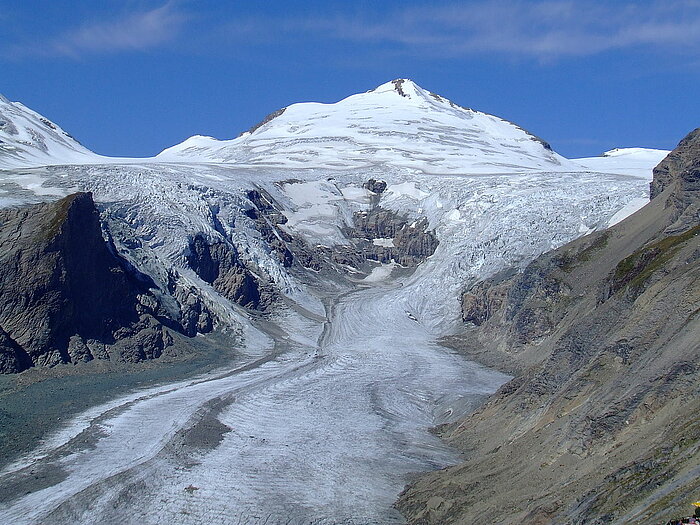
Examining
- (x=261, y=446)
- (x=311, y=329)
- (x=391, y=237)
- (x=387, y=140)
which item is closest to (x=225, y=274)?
(x=311, y=329)

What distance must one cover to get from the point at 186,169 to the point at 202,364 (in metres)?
39.4

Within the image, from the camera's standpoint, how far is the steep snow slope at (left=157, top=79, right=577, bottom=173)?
361ft

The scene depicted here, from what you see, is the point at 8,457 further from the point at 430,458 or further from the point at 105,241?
the point at 105,241

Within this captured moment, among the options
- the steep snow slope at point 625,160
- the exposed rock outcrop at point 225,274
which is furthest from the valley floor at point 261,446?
the steep snow slope at point 625,160

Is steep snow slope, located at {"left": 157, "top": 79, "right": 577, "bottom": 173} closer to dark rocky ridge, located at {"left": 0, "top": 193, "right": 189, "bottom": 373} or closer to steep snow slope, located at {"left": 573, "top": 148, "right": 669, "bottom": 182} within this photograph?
steep snow slope, located at {"left": 573, "top": 148, "right": 669, "bottom": 182}

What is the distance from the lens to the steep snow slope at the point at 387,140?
361 ft

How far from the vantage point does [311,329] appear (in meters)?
60.8

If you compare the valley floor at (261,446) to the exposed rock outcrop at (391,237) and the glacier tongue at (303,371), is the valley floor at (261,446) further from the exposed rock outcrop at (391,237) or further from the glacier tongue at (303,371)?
the exposed rock outcrop at (391,237)

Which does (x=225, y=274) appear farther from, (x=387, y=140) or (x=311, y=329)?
(x=387, y=140)

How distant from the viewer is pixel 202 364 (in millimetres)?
49594

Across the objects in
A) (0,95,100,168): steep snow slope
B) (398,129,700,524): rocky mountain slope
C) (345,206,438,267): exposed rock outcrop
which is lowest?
(398,129,700,524): rocky mountain slope

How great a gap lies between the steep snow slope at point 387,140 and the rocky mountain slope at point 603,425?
7015 centimetres

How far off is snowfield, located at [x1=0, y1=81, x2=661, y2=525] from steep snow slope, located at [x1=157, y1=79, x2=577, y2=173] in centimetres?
76

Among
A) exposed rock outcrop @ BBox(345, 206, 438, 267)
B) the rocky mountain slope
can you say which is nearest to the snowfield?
exposed rock outcrop @ BBox(345, 206, 438, 267)
